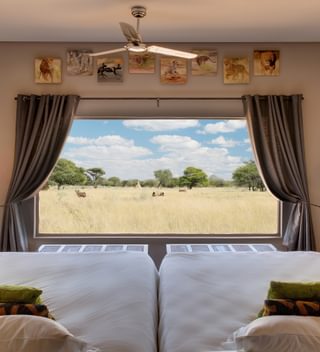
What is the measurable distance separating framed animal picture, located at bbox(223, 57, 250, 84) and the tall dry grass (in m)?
1.14

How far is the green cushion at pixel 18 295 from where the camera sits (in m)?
1.61

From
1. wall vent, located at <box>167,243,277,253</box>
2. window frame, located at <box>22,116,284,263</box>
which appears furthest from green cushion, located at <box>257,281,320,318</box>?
window frame, located at <box>22,116,284,263</box>

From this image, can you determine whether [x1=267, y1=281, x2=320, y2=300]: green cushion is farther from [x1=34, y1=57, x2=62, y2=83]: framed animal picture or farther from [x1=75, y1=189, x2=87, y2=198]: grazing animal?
[x1=34, y1=57, x2=62, y2=83]: framed animal picture

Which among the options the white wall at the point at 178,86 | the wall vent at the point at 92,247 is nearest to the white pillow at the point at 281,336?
the wall vent at the point at 92,247

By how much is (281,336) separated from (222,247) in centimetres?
→ 219

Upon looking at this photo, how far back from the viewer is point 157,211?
3.80 m

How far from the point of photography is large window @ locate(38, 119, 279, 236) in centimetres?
377

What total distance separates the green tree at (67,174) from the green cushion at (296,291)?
100 inches

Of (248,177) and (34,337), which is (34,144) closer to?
(248,177)

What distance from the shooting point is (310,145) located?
3670 mm

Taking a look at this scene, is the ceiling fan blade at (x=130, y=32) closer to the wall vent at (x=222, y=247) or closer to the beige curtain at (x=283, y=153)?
the beige curtain at (x=283, y=153)

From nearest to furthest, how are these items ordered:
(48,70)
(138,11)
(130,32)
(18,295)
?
1. (18,295)
2. (130,32)
3. (138,11)
4. (48,70)

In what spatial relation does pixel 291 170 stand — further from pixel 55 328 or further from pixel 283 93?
pixel 55 328

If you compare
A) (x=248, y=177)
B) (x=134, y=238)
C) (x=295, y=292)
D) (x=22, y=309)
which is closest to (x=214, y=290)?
(x=295, y=292)
